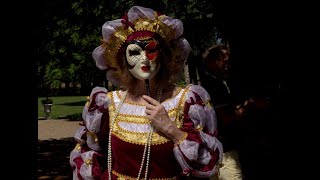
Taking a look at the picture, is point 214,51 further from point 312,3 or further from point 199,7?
point 199,7

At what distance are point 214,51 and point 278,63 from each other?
125 cm

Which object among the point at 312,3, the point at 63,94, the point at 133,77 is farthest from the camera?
the point at 63,94

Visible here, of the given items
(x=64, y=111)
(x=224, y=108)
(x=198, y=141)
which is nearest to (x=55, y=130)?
(x=64, y=111)

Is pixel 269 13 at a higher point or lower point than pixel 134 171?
higher

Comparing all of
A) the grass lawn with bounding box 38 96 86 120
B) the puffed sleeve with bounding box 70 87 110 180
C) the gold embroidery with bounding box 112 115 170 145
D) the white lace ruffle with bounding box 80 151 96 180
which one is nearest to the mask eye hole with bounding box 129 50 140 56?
the puffed sleeve with bounding box 70 87 110 180

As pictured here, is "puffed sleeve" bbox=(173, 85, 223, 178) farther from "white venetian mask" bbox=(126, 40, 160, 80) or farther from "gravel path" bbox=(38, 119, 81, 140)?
"gravel path" bbox=(38, 119, 81, 140)

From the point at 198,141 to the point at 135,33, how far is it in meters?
0.79

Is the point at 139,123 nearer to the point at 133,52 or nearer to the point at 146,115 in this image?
the point at 146,115

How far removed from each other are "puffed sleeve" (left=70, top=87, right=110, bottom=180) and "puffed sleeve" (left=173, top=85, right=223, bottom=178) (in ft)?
1.71


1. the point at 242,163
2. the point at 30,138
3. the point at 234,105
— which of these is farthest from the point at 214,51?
the point at 30,138

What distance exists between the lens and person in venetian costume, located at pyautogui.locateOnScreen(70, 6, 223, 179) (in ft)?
8.21

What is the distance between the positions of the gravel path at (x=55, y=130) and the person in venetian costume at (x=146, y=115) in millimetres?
11017

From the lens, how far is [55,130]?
50.5 feet

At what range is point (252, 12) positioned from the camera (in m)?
5.47
